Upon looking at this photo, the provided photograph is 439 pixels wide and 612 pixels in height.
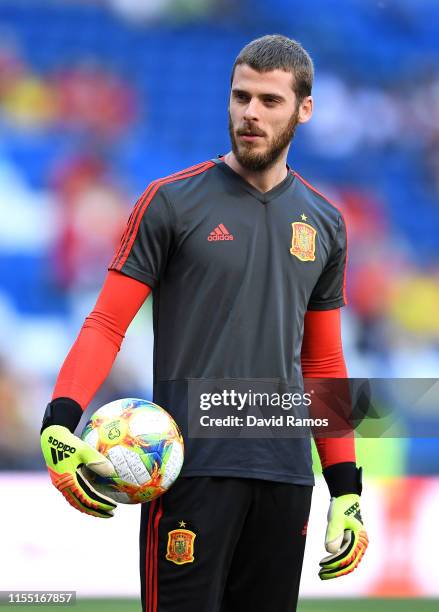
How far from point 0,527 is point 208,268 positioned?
147 inches

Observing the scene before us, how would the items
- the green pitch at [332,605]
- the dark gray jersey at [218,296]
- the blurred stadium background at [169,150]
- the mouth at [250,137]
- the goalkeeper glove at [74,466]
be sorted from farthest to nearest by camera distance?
the blurred stadium background at [169,150]
the green pitch at [332,605]
the mouth at [250,137]
the dark gray jersey at [218,296]
the goalkeeper glove at [74,466]

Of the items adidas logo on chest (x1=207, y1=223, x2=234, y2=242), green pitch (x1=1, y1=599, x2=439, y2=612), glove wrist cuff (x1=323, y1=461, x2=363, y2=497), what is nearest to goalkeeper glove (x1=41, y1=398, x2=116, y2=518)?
adidas logo on chest (x1=207, y1=223, x2=234, y2=242)

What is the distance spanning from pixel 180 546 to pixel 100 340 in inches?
20.6

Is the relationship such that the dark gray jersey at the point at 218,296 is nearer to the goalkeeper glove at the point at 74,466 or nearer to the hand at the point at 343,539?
the hand at the point at 343,539

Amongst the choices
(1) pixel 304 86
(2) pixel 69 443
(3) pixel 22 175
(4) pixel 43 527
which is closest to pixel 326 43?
(3) pixel 22 175

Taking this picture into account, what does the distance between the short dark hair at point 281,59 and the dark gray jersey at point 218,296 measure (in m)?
0.32

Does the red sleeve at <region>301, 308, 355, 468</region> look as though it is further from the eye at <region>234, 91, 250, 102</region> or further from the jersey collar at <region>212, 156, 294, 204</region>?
the eye at <region>234, 91, 250, 102</region>

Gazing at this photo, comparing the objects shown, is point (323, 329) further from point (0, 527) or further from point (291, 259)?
point (0, 527)

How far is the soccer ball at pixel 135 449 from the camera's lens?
2449 mm

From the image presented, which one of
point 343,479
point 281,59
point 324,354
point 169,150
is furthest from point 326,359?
point 169,150

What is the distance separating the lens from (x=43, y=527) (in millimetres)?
5977

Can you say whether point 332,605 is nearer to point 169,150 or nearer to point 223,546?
point 223,546

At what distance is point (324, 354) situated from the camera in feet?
9.88

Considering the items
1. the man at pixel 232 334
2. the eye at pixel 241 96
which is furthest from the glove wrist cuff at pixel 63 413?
the eye at pixel 241 96
